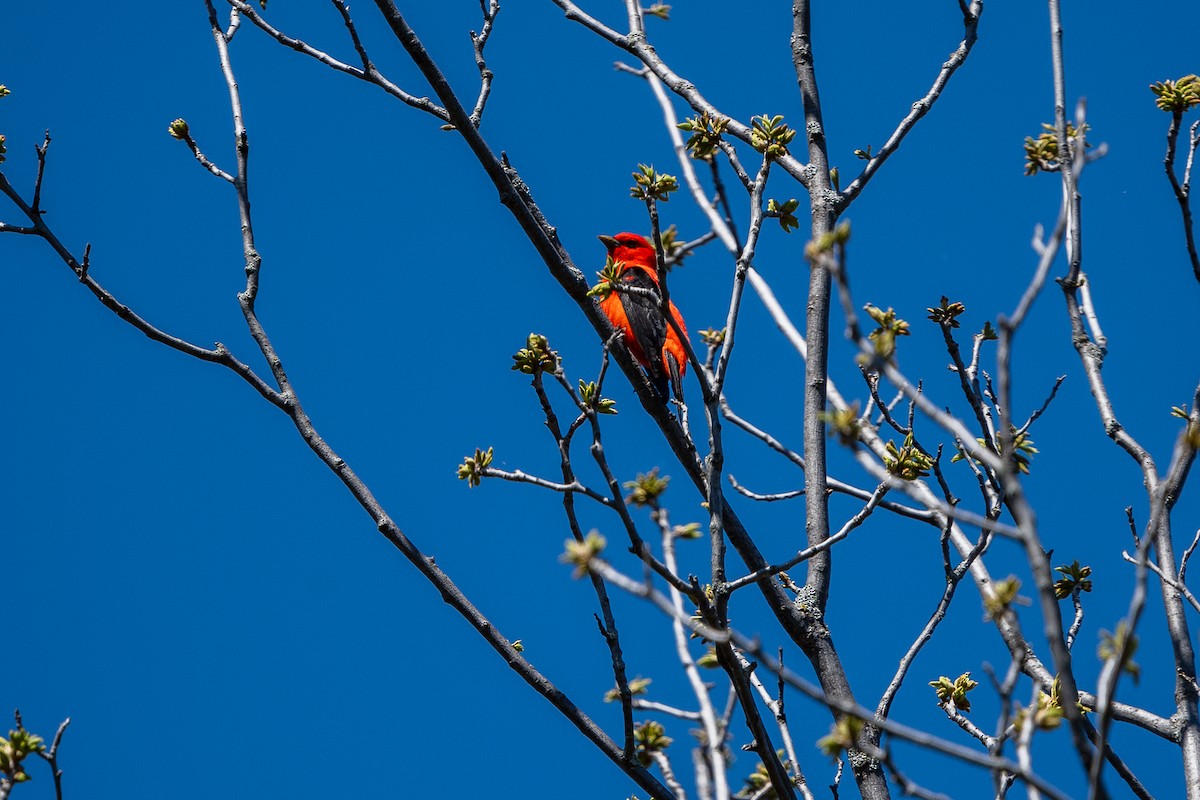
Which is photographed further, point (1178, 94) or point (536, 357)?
point (1178, 94)

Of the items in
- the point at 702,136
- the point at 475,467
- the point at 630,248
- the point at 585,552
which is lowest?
the point at 585,552

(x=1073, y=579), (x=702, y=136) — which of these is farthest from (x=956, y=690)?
(x=702, y=136)

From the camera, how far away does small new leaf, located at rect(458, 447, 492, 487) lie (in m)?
3.11

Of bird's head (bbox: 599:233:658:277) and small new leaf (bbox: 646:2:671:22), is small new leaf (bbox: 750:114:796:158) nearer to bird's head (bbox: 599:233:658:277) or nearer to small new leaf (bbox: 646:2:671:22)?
small new leaf (bbox: 646:2:671:22)

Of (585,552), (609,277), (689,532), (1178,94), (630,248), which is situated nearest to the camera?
(585,552)

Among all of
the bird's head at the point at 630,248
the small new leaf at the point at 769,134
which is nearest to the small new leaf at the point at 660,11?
the small new leaf at the point at 769,134

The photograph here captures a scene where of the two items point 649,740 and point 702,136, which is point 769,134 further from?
point 649,740

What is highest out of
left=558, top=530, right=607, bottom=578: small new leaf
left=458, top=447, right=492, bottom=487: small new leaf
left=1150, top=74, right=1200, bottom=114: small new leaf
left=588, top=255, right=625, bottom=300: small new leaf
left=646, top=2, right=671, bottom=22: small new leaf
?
left=646, top=2, right=671, bottom=22: small new leaf

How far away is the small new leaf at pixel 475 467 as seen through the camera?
3109 mm

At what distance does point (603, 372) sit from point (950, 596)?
1.12 m

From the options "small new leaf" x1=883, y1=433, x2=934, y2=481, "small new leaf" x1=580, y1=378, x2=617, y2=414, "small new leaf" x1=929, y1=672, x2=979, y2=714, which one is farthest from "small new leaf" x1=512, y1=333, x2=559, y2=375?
"small new leaf" x1=929, y1=672, x2=979, y2=714

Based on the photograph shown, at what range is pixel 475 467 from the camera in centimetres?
313

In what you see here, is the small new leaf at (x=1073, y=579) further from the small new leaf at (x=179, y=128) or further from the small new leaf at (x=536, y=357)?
the small new leaf at (x=179, y=128)

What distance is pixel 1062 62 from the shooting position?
313cm
